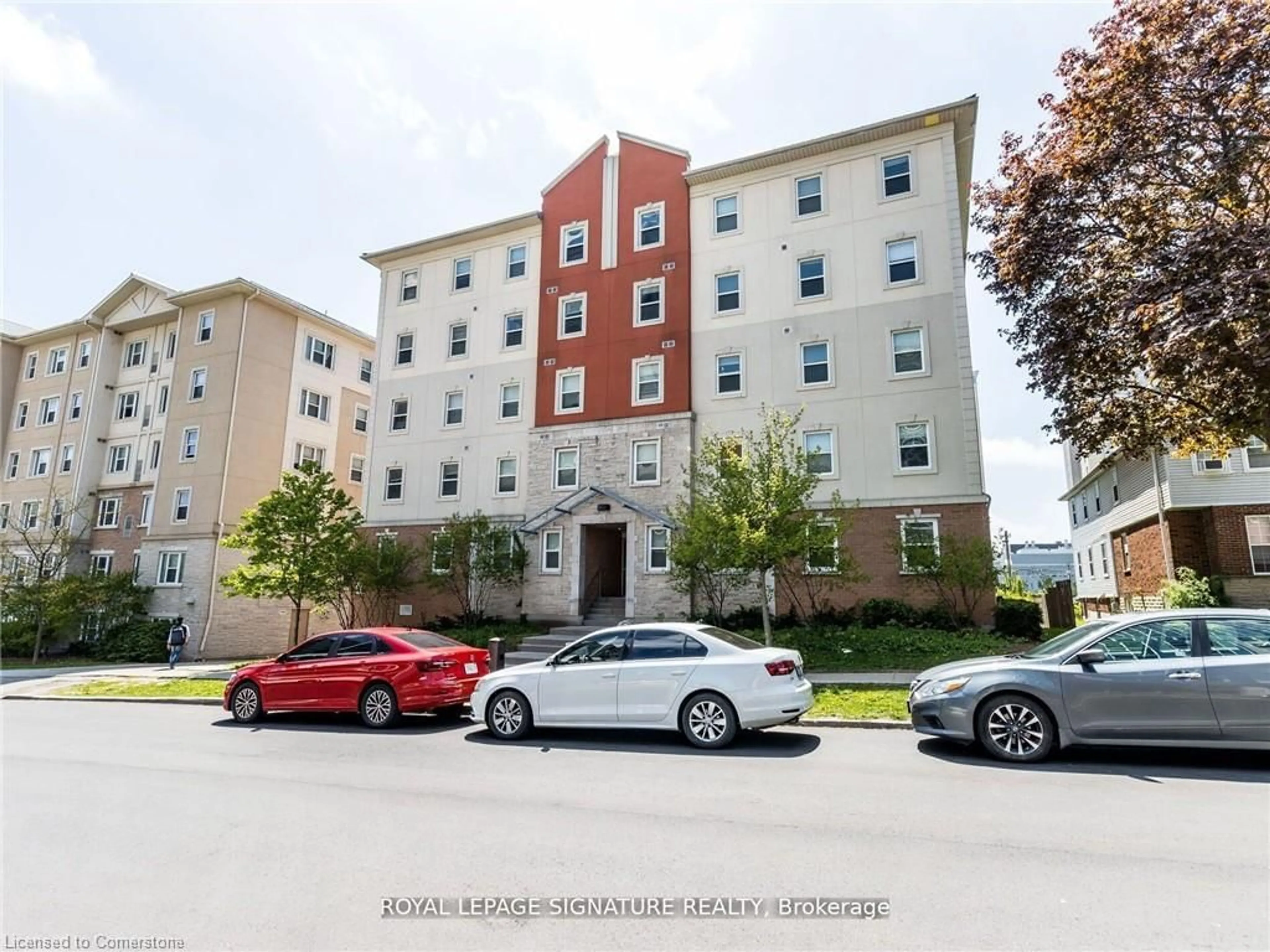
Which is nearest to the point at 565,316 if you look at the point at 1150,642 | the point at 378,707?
the point at 378,707

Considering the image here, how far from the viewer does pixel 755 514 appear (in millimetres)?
14570

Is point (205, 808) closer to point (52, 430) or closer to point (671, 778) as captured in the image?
point (671, 778)

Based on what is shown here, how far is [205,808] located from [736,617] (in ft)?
47.5

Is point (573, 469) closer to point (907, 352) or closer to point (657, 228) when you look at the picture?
point (657, 228)

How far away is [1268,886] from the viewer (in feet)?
13.5

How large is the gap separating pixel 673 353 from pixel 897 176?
28.7ft

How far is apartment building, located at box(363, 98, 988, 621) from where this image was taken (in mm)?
19328

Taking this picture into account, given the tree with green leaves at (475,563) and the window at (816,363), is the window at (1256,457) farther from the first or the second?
the tree with green leaves at (475,563)

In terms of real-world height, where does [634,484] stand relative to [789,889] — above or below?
above

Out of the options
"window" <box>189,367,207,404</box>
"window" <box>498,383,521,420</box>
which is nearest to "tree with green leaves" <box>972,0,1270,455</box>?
"window" <box>498,383,521,420</box>

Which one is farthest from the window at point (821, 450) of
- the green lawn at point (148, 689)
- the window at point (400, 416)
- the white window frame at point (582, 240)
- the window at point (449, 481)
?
the green lawn at point (148, 689)

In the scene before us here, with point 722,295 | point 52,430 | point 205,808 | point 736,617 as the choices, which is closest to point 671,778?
point 205,808

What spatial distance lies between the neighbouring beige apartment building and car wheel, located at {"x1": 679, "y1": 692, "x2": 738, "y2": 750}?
904 inches

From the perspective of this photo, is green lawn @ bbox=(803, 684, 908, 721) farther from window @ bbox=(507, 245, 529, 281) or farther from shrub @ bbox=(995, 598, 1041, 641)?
window @ bbox=(507, 245, 529, 281)
